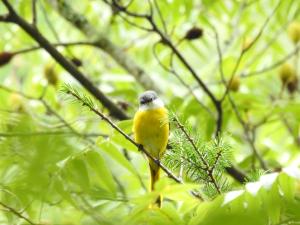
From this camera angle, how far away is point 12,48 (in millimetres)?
4586

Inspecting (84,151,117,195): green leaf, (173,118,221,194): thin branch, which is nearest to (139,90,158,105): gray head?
(84,151,117,195): green leaf

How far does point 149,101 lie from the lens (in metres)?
3.35

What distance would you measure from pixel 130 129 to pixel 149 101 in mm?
993

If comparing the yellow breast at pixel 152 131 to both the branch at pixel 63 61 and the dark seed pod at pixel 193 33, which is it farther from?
the dark seed pod at pixel 193 33

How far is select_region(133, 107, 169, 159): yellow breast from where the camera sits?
3213 millimetres

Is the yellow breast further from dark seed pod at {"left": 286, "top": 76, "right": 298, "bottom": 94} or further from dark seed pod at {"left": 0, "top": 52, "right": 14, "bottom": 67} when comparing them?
dark seed pod at {"left": 286, "top": 76, "right": 298, "bottom": 94}

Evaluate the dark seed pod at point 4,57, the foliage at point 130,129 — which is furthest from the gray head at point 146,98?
the dark seed pod at point 4,57

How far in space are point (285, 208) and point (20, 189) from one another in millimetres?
683

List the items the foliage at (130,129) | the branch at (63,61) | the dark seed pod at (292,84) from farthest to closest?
1. the dark seed pod at (292,84)
2. the branch at (63,61)
3. the foliage at (130,129)

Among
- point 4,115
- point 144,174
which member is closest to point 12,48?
point 144,174

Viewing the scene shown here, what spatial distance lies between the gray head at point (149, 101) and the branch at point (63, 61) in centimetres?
19

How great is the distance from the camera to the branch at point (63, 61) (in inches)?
124

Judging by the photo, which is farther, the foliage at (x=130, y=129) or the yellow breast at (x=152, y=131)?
the yellow breast at (x=152, y=131)

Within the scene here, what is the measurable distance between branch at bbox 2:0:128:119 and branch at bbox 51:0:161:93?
0.54 m
